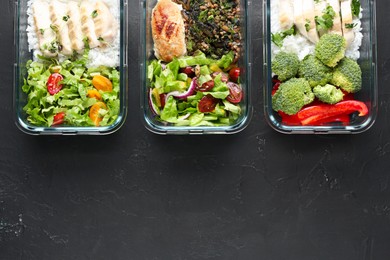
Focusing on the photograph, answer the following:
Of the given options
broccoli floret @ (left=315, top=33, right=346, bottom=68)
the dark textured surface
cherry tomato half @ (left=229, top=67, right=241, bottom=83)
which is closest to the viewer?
broccoli floret @ (left=315, top=33, right=346, bottom=68)

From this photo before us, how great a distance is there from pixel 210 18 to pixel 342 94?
0.78 meters

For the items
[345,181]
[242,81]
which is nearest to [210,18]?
[242,81]

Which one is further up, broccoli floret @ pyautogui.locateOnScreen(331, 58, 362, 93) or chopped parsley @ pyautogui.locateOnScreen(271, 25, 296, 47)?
chopped parsley @ pyautogui.locateOnScreen(271, 25, 296, 47)

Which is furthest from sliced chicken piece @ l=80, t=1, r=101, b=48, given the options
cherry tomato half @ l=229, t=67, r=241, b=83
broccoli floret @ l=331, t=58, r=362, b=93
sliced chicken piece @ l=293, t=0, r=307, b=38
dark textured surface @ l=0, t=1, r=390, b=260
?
broccoli floret @ l=331, t=58, r=362, b=93

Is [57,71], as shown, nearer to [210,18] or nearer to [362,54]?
[210,18]

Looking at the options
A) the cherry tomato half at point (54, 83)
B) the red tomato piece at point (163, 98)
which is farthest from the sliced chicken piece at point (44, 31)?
the red tomato piece at point (163, 98)

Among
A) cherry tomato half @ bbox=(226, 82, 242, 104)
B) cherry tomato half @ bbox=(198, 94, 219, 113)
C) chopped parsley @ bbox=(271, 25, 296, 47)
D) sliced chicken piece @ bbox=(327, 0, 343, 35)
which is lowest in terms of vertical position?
cherry tomato half @ bbox=(198, 94, 219, 113)

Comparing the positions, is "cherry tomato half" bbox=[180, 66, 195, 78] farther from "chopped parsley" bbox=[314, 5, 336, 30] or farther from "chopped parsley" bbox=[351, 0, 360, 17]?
"chopped parsley" bbox=[351, 0, 360, 17]

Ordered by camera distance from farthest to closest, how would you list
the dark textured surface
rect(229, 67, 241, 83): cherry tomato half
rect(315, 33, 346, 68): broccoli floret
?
the dark textured surface < rect(229, 67, 241, 83): cherry tomato half < rect(315, 33, 346, 68): broccoli floret

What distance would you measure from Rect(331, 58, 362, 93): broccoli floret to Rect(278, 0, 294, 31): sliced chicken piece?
332 mm

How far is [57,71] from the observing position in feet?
9.53

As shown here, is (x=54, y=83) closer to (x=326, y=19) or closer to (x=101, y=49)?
(x=101, y=49)

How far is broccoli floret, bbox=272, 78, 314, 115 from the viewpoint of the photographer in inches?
111

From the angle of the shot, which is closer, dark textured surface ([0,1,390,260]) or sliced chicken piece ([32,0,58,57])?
sliced chicken piece ([32,0,58,57])
